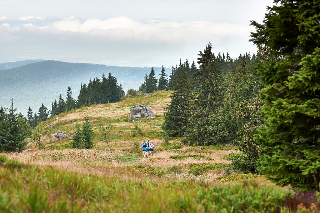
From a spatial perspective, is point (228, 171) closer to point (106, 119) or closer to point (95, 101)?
point (106, 119)

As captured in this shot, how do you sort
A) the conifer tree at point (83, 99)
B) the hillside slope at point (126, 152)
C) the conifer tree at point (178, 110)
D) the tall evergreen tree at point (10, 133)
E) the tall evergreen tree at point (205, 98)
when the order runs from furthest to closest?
the conifer tree at point (83, 99) → the conifer tree at point (178, 110) → the tall evergreen tree at point (205, 98) → the tall evergreen tree at point (10, 133) → the hillside slope at point (126, 152)

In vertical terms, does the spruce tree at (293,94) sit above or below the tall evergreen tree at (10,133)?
above

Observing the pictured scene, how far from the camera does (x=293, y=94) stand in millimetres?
6348

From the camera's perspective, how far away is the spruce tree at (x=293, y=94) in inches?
219

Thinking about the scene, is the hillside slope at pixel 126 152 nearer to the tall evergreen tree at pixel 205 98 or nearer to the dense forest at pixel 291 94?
the tall evergreen tree at pixel 205 98

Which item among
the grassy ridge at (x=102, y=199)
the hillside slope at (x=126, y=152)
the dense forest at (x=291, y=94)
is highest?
the dense forest at (x=291, y=94)

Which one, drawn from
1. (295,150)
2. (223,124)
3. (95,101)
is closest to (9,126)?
(223,124)

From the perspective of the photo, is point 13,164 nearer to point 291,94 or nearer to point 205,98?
point 291,94

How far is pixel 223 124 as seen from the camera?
32.4 m

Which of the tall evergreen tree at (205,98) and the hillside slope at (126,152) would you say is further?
the tall evergreen tree at (205,98)

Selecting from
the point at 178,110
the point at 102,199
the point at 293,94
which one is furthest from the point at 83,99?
the point at 102,199

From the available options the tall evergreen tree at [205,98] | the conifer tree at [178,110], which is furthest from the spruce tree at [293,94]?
the conifer tree at [178,110]

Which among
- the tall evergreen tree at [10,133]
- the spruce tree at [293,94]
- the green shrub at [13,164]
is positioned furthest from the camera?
the tall evergreen tree at [10,133]

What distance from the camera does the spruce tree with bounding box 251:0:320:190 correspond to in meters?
5.57
